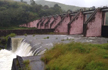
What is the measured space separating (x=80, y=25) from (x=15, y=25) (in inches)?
1109

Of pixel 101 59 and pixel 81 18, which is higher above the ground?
pixel 81 18

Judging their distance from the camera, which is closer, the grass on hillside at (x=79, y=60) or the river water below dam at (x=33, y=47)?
the grass on hillside at (x=79, y=60)

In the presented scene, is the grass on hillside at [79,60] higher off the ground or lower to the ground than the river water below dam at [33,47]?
higher

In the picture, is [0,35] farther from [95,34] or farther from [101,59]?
[101,59]

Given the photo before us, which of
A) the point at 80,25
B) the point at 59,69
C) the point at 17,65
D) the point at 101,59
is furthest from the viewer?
the point at 80,25

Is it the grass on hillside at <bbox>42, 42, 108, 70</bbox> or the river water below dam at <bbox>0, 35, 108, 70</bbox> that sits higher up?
the grass on hillside at <bbox>42, 42, 108, 70</bbox>

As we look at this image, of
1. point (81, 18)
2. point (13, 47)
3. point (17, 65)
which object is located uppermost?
point (81, 18)

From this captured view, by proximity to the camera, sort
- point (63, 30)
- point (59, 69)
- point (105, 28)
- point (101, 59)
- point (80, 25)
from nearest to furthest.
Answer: point (101, 59) → point (59, 69) → point (105, 28) → point (80, 25) → point (63, 30)

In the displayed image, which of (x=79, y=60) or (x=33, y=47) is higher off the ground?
(x=79, y=60)

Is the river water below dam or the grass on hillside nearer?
the grass on hillside

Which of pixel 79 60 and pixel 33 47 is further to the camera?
pixel 33 47

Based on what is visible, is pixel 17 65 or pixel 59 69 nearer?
pixel 59 69

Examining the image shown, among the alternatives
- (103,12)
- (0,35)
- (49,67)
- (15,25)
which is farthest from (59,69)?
(15,25)

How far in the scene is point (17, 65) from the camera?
19.2 feet
